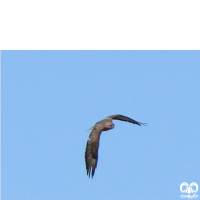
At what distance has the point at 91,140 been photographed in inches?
1484

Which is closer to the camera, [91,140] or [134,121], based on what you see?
[91,140]

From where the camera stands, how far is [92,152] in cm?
3784

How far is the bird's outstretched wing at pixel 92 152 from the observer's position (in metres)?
37.7

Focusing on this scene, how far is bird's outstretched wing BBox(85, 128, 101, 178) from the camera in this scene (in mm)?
37719
